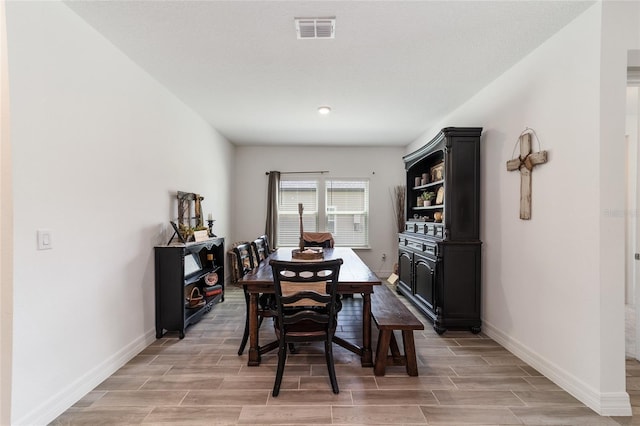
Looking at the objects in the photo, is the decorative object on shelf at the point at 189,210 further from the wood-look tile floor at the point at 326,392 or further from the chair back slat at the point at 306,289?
the chair back slat at the point at 306,289

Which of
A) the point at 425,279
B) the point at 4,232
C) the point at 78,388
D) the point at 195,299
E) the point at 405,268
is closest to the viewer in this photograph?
the point at 4,232

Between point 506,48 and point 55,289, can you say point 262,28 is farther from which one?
point 55,289

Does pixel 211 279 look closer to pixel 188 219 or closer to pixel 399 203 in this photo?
pixel 188 219

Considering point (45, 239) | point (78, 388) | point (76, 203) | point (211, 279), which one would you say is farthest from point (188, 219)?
point (78, 388)

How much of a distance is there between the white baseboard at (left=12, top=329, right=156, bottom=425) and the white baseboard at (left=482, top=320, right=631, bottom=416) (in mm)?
3429

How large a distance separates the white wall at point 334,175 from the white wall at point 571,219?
9.56 feet

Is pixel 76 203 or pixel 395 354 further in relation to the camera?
pixel 395 354

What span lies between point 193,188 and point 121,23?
6.70 ft

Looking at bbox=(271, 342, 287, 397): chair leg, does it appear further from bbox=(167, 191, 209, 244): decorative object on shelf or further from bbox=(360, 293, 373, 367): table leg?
bbox=(167, 191, 209, 244): decorative object on shelf

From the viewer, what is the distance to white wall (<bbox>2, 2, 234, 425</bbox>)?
1606 mm

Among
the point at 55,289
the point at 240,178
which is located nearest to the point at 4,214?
the point at 55,289

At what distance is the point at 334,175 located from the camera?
5676mm

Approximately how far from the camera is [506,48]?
7.65 ft

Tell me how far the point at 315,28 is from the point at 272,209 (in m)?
3.82
